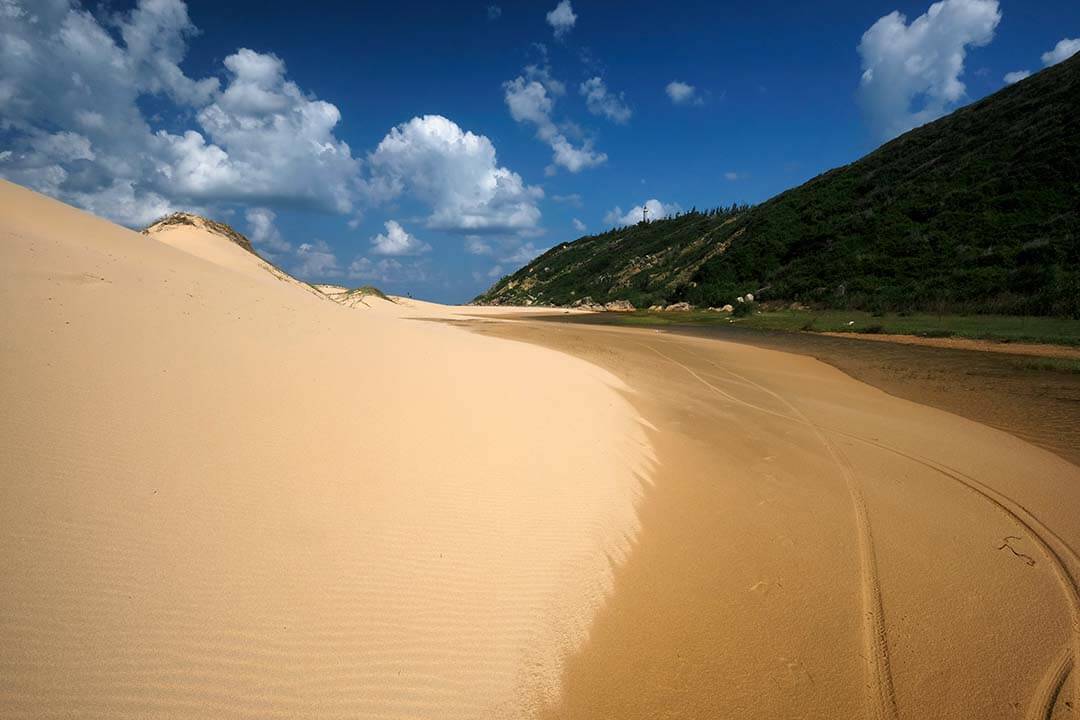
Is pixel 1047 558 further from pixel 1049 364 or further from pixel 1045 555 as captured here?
pixel 1049 364

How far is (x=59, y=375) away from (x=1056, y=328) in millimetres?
23368

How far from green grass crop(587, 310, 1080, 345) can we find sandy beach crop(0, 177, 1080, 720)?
12.5 m

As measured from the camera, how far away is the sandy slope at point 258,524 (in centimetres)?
208

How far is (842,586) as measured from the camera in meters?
3.71

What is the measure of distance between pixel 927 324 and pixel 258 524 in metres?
23.8

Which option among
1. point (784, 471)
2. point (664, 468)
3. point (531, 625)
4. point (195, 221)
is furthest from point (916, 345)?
point (195, 221)

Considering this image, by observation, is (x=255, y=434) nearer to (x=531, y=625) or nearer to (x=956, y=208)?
(x=531, y=625)

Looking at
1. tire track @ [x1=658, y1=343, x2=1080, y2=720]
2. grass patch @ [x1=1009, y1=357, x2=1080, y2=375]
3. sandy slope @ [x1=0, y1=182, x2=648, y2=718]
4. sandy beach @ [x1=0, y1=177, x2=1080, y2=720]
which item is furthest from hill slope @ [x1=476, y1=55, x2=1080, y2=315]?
sandy slope @ [x1=0, y1=182, x2=648, y2=718]

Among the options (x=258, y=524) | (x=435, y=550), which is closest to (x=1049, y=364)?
(x=435, y=550)

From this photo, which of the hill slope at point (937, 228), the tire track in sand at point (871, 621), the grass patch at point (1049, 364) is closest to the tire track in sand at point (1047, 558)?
the tire track in sand at point (871, 621)

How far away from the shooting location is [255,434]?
12.1 feet

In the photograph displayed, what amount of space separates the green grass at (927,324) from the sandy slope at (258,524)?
55.6ft

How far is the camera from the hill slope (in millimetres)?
21984

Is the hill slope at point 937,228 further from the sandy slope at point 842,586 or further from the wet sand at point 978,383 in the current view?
the sandy slope at point 842,586
